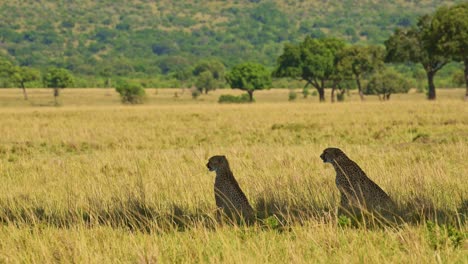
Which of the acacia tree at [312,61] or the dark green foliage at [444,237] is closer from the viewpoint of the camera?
the dark green foliage at [444,237]

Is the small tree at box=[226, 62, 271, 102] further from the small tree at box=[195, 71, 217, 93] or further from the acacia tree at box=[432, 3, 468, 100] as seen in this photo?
the acacia tree at box=[432, 3, 468, 100]

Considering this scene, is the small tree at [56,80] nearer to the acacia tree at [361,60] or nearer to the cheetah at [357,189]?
the acacia tree at [361,60]

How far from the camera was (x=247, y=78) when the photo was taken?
108062 millimetres

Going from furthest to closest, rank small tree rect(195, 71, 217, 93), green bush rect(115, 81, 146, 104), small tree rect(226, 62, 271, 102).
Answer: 1. small tree rect(195, 71, 217, 93)
2. small tree rect(226, 62, 271, 102)
3. green bush rect(115, 81, 146, 104)

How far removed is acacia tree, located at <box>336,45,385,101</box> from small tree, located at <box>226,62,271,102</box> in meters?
29.1

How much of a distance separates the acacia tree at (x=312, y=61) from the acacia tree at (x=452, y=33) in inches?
1019

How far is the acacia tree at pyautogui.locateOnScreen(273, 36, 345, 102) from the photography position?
8294 cm

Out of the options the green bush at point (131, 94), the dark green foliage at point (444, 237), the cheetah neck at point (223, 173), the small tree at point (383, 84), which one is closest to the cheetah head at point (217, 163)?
the cheetah neck at point (223, 173)

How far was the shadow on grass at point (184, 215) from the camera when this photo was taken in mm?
7047

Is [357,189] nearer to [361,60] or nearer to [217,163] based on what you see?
[217,163]

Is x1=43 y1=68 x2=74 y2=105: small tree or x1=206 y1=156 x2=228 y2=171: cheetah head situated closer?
x1=206 y1=156 x2=228 y2=171: cheetah head

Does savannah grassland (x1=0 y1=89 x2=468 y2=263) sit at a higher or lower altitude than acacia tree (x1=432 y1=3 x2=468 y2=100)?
lower

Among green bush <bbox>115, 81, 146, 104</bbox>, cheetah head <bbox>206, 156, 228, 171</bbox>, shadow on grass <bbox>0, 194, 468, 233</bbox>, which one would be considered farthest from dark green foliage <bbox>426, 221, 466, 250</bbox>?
green bush <bbox>115, 81, 146, 104</bbox>

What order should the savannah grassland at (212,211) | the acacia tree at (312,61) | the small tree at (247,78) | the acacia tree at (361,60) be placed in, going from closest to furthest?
the savannah grassland at (212,211)
the acacia tree at (361,60)
the acacia tree at (312,61)
the small tree at (247,78)
